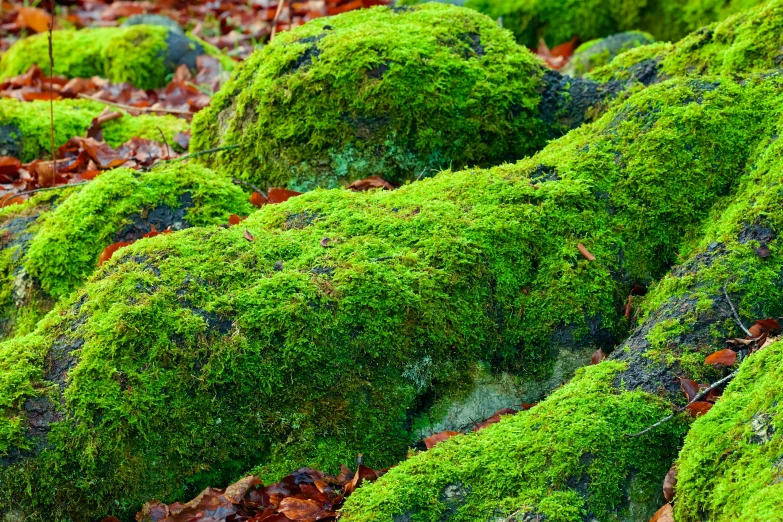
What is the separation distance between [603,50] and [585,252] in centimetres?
471

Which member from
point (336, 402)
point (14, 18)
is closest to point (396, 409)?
point (336, 402)

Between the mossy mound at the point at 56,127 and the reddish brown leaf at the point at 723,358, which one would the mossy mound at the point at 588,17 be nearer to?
the mossy mound at the point at 56,127

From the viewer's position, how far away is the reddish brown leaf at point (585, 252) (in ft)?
12.3

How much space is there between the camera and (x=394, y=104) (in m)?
4.77

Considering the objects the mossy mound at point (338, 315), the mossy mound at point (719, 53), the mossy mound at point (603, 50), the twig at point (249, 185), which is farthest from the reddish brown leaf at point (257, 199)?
the mossy mound at point (603, 50)

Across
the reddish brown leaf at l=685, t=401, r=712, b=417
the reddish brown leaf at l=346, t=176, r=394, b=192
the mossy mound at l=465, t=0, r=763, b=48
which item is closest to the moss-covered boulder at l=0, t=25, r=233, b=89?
the mossy mound at l=465, t=0, r=763, b=48

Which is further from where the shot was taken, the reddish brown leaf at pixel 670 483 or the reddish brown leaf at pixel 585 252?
the reddish brown leaf at pixel 585 252

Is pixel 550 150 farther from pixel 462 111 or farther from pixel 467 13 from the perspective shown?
pixel 467 13

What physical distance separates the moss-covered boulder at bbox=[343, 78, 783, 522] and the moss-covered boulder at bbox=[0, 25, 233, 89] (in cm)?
694

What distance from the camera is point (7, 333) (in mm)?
4637

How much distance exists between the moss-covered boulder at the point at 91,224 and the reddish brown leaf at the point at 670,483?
2.90 m

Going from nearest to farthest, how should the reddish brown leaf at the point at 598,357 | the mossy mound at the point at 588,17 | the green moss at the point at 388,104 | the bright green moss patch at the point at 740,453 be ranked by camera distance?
the bright green moss patch at the point at 740,453, the reddish brown leaf at the point at 598,357, the green moss at the point at 388,104, the mossy mound at the point at 588,17

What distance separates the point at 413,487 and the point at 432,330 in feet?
2.67

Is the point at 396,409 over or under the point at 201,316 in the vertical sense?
under
